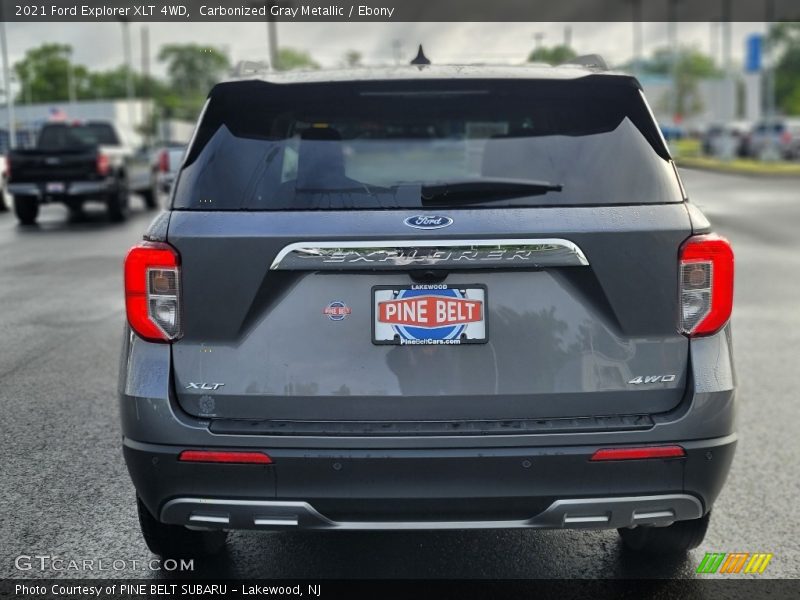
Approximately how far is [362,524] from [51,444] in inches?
120

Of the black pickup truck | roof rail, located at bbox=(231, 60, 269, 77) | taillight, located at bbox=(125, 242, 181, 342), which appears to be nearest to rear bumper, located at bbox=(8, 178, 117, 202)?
the black pickup truck

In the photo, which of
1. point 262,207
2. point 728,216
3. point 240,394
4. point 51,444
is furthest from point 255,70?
point 728,216

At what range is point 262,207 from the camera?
3.32 meters

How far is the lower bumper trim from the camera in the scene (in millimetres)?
3225

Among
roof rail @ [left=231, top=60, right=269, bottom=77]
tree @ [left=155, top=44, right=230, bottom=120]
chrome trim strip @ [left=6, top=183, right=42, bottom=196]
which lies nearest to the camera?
roof rail @ [left=231, top=60, right=269, bottom=77]

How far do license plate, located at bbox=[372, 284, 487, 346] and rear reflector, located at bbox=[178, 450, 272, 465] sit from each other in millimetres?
484

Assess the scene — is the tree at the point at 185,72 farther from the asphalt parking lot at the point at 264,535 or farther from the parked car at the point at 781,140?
the asphalt parking lot at the point at 264,535

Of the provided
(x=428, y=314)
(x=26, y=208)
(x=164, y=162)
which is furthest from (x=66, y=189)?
(x=428, y=314)

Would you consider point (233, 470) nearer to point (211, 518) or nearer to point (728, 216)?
point (211, 518)

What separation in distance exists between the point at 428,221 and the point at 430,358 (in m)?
0.41

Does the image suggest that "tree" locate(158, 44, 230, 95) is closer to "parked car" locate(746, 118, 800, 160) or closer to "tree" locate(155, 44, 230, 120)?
"tree" locate(155, 44, 230, 120)

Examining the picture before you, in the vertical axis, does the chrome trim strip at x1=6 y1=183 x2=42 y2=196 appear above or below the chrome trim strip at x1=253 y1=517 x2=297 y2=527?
below

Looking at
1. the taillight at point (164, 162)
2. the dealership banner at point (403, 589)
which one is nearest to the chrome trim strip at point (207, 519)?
the dealership banner at point (403, 589)

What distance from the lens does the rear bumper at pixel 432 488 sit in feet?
10.5
